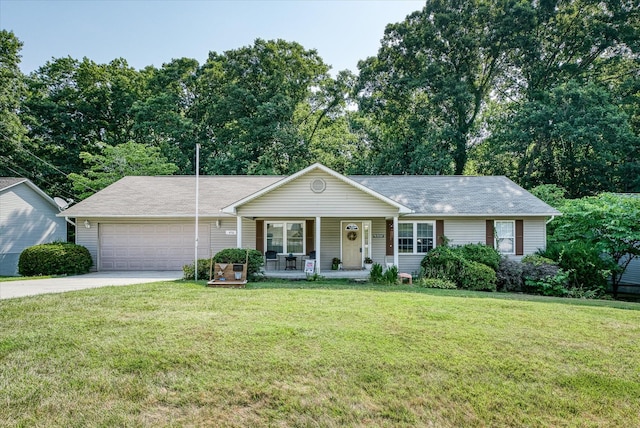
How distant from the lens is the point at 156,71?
103 ft

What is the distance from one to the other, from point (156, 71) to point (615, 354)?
→ 3451 cm

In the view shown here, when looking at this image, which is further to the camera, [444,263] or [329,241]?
[329,241]

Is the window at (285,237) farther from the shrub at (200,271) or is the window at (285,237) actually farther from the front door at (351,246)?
the shrub at (200,271)

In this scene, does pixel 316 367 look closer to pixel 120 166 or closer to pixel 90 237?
pixel 90 237

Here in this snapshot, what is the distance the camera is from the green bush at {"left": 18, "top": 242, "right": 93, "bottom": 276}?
14.5 meters

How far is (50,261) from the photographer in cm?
1456

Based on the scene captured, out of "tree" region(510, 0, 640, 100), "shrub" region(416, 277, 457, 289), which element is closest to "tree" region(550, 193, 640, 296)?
"shrub" region(416, 277, 457, 289)

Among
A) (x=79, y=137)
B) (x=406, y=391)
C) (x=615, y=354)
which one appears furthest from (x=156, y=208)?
(x=79, y=137)

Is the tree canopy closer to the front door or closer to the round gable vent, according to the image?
the front door

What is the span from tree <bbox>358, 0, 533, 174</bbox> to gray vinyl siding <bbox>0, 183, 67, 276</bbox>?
21.5 meters

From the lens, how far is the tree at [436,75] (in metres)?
26.5

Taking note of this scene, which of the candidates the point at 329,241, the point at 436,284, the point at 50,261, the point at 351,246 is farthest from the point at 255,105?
the point at 436,284

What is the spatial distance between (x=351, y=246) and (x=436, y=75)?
1779 cm

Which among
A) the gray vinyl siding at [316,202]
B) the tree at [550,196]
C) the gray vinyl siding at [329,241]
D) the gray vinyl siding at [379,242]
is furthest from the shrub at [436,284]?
the tree at [550,196]
